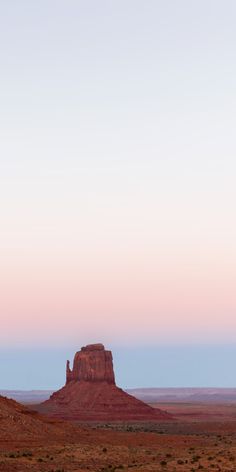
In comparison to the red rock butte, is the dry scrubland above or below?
below

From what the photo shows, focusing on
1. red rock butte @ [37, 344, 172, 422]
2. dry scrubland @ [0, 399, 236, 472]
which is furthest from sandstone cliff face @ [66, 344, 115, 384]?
dry scrubland @ [0, 399, 236, 472]

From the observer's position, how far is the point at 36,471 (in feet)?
179

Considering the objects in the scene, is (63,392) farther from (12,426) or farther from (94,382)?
(12,426)

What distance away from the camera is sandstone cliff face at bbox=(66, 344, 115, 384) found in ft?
627

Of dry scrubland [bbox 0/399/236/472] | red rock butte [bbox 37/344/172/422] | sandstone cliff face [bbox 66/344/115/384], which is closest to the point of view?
dry scrubland [bbox 0/399/236/472]

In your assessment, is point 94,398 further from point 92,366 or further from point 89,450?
point 89,450

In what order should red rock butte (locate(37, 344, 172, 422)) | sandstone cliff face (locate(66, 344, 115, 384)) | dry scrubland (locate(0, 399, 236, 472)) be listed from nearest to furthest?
dry scrubland (locate(0, 399, 236, 472)), red rock butte (locate(37, 344, 172, 422)), sandstone cliff face (locate(66, 344, 115, 384))

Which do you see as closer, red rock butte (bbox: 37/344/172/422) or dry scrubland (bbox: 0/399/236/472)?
dry scrubland (bbox: 0/399/236/472)

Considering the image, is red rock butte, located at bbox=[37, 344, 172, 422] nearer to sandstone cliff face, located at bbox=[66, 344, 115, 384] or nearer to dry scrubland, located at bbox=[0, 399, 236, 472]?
sandstone cliff face, located at bbox=[66, 344, 115, 384]

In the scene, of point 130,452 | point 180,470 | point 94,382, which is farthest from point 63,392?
point 180,470

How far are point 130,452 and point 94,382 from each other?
11959 cm

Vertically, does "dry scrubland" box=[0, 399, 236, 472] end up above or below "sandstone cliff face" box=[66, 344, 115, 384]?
below

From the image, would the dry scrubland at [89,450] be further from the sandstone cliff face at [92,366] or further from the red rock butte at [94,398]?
the sandstone cliff face at [92,366]

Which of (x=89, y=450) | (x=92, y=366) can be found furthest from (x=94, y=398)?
Answer: (x=89, y=450)
